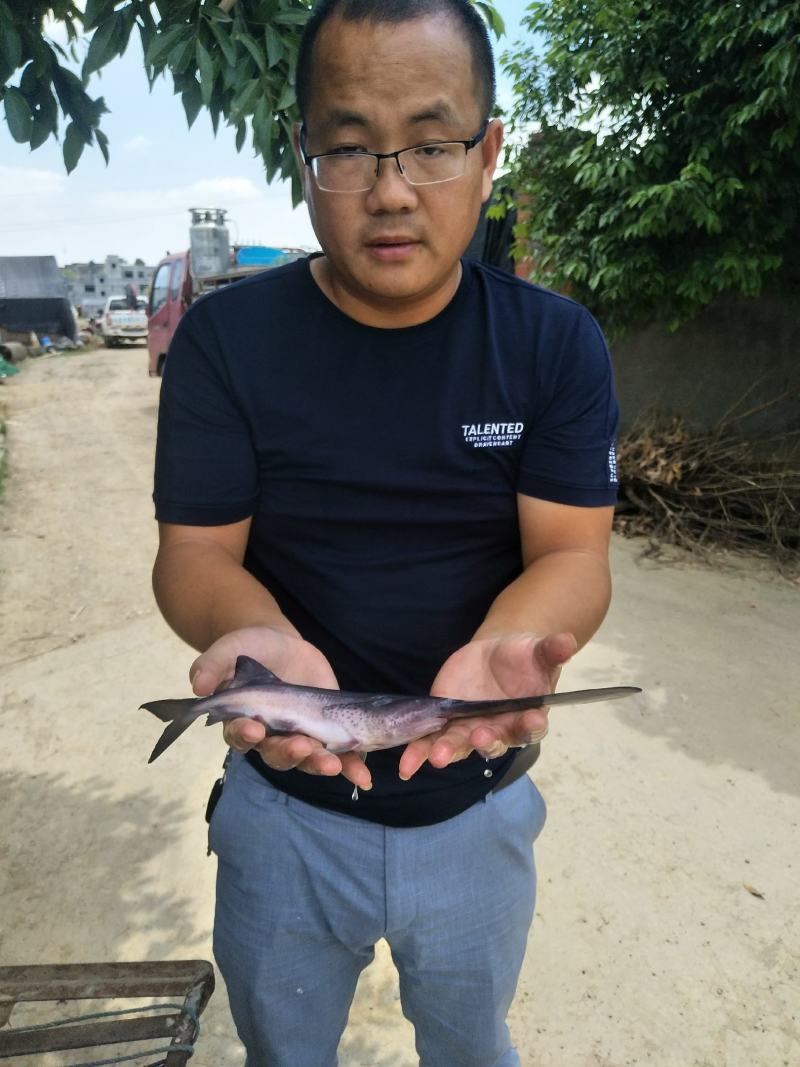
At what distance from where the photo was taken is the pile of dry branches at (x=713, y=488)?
6.61 m

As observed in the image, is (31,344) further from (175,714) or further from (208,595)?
(175,714)

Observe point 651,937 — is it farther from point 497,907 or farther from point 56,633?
point 56,633

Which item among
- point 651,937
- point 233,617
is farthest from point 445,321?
point 651,937

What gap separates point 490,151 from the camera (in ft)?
5.25

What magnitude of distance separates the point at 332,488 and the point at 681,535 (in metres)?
5.84

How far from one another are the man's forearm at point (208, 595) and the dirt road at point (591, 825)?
169 centimetres

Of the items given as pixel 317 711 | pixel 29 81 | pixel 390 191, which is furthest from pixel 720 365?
pixel 317 711

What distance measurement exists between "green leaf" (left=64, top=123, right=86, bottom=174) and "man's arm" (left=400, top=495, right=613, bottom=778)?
182 cm

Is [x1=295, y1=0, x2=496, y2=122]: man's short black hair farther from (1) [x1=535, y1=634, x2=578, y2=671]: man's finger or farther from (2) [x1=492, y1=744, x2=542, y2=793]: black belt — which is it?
(2) [x1=492, y1=744, x2=542, y2=793]: black belt

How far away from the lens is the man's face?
1.37 meters

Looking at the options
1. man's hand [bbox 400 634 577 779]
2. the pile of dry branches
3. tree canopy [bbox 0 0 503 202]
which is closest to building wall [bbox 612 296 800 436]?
the pile of dry branches

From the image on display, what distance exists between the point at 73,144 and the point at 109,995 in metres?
2.35

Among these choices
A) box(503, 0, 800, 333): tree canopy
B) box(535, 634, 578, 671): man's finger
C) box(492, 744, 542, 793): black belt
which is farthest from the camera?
box(503, 0, 800, 333): tree canopy

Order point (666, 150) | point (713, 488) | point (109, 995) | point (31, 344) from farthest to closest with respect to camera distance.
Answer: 1. point (31, 344)
2. point (713, 488)
3. point (666, 150)
4. point (109, 995)
